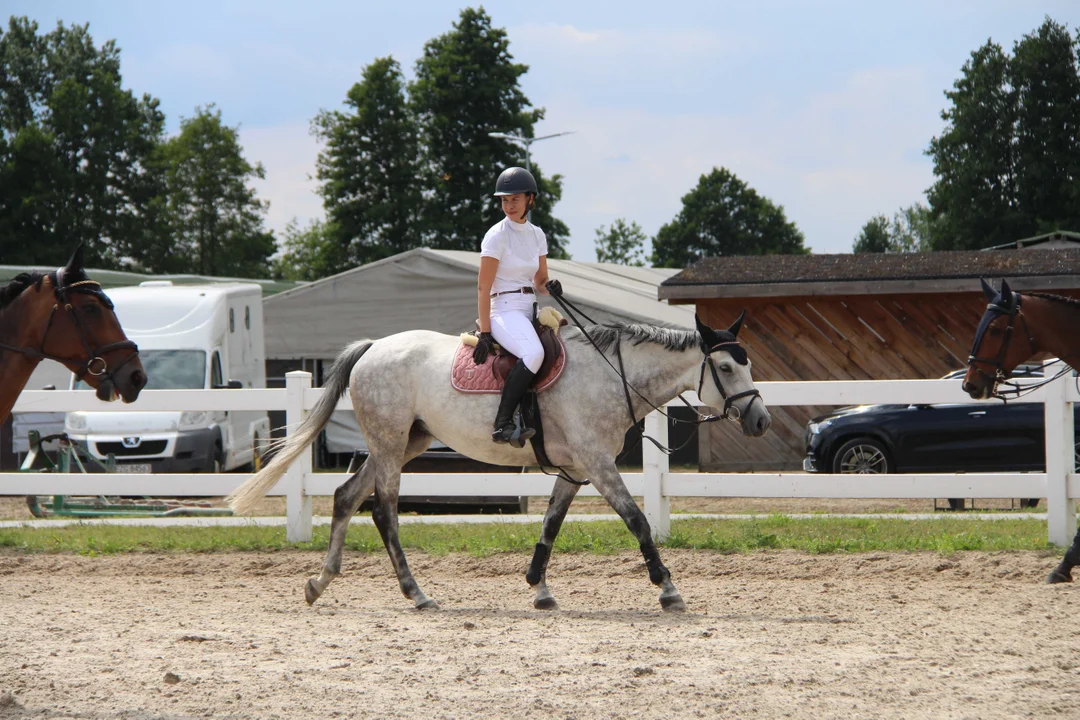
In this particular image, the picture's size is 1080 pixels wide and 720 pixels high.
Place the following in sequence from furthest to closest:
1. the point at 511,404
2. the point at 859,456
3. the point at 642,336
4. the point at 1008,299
→ the point at 859,456
the point at 1008,299
the point at 642,336
the point at 511,404

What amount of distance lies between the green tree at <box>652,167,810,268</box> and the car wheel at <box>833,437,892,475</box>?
59349 mm

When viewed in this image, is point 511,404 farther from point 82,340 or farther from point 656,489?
point 656,489

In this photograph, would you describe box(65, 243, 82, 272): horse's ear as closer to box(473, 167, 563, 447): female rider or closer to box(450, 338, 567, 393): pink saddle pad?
box(473, 167, 563, 447): female rider

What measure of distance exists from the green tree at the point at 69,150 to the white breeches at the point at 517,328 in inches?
1697

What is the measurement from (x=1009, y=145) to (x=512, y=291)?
48.0 meters

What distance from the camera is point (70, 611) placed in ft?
24.8

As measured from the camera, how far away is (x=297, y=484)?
35.0 feet

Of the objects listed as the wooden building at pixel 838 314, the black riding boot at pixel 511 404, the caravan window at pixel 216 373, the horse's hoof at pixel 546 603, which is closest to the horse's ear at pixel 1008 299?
the black riding boot at pixel 511 404

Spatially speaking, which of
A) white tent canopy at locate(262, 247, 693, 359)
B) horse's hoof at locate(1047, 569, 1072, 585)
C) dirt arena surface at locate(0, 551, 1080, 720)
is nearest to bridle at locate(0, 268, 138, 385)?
dirt arena surface at locate(0, 551, 1080, 720)

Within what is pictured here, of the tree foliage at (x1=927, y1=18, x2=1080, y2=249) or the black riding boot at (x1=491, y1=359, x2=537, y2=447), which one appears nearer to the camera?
the black riding boot at (x1=491, y1=359, x2=537, y2=447)

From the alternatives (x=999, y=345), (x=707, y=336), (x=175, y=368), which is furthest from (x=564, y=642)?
(x=175, y=368)

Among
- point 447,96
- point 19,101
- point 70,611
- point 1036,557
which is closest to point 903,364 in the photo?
point 1036,557

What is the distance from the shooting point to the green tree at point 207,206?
165 ft

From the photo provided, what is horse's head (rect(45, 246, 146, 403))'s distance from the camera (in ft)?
19.4
